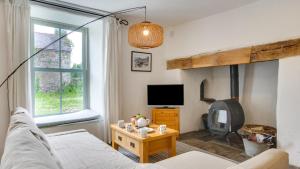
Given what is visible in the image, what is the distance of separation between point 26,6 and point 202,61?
299 cm

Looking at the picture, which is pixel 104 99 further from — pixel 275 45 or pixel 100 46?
pixel 275 45

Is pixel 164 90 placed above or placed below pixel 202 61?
below

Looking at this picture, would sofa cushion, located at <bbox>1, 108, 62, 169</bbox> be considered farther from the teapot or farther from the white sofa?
the teapot

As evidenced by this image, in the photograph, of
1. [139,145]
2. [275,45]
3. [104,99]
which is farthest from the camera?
[104,99]

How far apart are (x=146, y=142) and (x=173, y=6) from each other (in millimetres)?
2247

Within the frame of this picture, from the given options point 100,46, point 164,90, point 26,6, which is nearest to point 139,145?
point 164,90

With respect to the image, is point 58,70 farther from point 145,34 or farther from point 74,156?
point 74,156

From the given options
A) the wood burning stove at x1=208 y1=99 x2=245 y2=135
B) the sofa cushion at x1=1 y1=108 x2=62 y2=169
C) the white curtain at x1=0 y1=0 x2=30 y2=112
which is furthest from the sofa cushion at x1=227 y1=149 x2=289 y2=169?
the white curtain at x1=0 y1=0 x2=30 y2=112

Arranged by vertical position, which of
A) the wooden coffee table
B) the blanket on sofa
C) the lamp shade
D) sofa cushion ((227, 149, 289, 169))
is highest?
the lamp shade

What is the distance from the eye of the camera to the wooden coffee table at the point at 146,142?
8.21ft

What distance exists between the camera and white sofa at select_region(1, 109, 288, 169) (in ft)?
3.15

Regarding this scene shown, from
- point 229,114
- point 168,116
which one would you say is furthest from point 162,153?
point 229,114

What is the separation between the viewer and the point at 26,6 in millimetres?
2799

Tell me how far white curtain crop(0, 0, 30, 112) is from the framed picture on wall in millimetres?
1851
